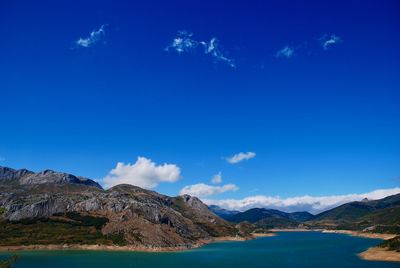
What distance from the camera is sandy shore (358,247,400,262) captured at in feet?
466

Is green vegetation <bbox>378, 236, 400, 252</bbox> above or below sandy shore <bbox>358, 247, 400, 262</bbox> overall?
above

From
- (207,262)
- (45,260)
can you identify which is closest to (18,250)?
(45,260)

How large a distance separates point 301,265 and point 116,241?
3811 inches

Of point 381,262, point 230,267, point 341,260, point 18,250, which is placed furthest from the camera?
point 18,250

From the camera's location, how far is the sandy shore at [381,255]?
466ft

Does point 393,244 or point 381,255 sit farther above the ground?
point 393,244

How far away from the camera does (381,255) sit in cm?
14800

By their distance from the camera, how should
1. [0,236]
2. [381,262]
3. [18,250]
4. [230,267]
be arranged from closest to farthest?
[230,267] → [381,262] → [18,250] → [0,236]

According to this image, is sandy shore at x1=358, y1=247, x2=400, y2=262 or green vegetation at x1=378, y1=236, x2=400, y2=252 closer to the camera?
sandy shore at x1=358, y1=247, x2=400, y2=262

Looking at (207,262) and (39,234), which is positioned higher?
(39,234)

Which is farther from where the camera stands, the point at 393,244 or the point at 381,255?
the point at 393,244

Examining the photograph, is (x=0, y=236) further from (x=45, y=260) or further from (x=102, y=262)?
(x=102, y=262)

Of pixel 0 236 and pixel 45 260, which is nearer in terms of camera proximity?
pixel 45 260

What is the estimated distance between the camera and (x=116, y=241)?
19588 centimetres
